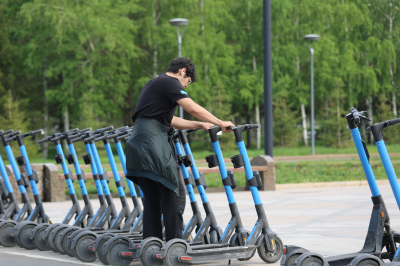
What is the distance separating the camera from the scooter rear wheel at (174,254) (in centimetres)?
514

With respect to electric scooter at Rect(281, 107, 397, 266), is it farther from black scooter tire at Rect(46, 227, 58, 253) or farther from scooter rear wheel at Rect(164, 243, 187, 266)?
black scooter tire at Rect(46, 227, 58, 253)

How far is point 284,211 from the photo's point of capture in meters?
9.90

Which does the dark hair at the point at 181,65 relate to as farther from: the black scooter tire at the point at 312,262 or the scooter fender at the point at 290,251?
the black scooter tire at the point at 312,262

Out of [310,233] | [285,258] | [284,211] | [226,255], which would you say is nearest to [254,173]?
[226,255]

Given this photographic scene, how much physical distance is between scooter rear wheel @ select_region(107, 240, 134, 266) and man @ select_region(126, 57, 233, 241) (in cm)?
29

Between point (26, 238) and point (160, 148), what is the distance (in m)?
2.55

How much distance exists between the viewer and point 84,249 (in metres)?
6.09

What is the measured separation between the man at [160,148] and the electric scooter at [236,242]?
0.30 m

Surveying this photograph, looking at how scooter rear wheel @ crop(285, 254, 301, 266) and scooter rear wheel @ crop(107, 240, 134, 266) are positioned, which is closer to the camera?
scooter rear wheel @ crop(285, 254, 301, 266)

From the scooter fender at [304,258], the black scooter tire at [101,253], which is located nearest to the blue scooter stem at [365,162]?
the scooter fender at [304,258]

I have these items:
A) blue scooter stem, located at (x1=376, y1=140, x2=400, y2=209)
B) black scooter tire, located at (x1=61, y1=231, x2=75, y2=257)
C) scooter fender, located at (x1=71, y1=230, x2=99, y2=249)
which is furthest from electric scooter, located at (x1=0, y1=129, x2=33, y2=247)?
blue scooter stem, located at (x1=376, y1=140, x2=400, y2=209)

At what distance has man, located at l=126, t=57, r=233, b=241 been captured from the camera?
5.31 m

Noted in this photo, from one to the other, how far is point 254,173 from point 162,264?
3.85 ft

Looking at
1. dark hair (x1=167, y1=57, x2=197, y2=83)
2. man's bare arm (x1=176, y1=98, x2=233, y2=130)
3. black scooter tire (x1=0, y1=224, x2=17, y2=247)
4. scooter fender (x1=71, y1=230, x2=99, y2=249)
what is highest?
dark hair (x1=167, y1=57, x2=197, y2=83)
